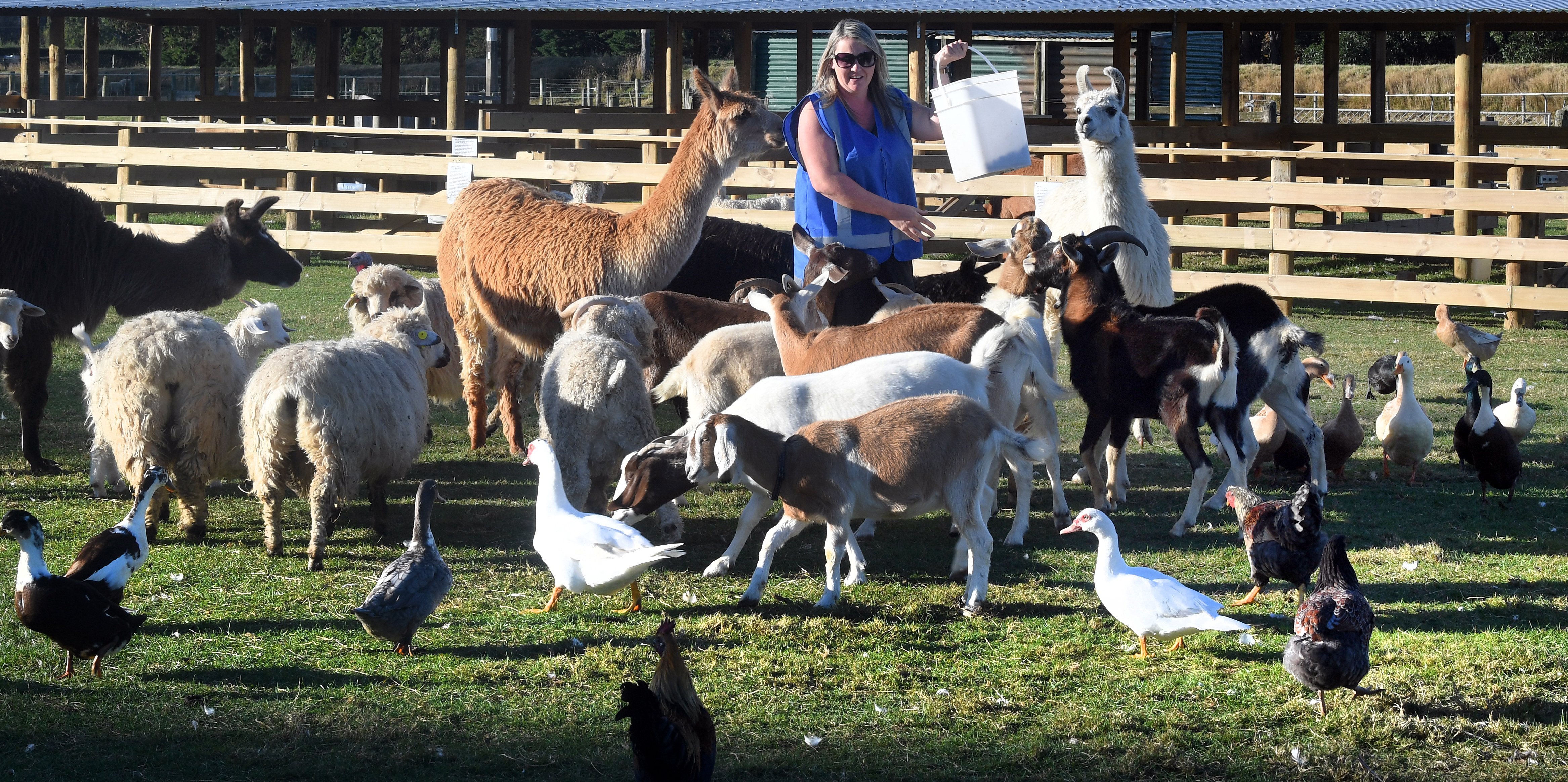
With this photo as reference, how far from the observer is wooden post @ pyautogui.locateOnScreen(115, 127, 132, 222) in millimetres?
18047

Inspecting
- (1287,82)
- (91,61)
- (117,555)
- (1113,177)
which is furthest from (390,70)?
(117,555)

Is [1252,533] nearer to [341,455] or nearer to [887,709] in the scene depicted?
[887,709]

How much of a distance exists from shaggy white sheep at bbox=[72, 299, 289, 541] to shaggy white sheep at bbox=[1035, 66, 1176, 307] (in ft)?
16.5

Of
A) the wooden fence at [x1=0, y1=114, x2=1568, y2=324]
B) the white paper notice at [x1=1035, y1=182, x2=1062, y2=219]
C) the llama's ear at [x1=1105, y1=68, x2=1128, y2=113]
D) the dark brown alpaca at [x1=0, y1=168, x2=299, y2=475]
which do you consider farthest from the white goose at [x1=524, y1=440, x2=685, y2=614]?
the wooden fence at [x1=0, y1=114, x2=1568, y2=324]

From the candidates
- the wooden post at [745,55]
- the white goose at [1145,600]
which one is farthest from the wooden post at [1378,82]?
the white goose at [1145,600]

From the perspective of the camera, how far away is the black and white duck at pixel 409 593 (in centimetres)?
490

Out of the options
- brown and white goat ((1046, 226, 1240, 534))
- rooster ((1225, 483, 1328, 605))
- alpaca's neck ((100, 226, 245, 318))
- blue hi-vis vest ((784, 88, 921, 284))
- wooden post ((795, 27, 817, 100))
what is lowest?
rooster ((1225, 483, 1328, 605))

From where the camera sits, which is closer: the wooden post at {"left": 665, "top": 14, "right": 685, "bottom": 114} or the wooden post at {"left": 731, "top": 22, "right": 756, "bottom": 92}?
the wooden post at {"left": 665, "top": 14, "right": 685, "bottom": 114}

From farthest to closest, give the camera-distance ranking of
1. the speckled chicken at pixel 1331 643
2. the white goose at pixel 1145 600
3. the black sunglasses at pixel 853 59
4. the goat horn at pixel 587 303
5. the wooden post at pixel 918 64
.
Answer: the wooden post at pixel 918 64 < the goat horn at pixel 587 303 < the black sunglasses at pixel 853 59 < the white goose at pixel 1145 600 < the speckled chicken at pixel 1331 643

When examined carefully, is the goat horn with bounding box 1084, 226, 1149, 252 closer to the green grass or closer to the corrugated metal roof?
the green grass

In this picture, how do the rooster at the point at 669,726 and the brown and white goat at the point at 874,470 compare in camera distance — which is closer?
the rooster at the point at 669,726

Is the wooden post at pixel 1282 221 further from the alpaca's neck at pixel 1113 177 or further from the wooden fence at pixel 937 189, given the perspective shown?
the alpaca's neck at pixel 1113 177

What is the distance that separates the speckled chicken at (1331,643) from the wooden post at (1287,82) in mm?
18147

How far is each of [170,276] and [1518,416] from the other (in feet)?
28.2
